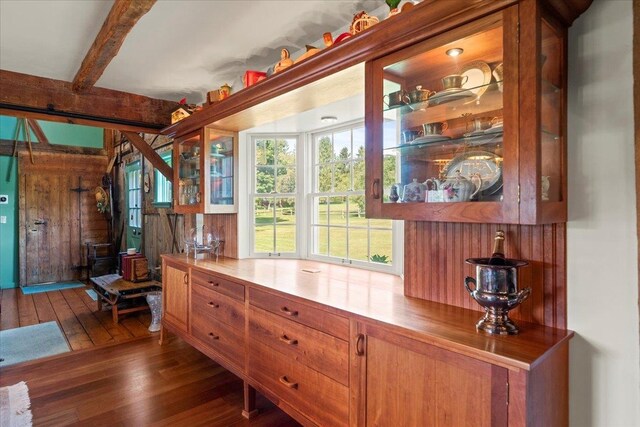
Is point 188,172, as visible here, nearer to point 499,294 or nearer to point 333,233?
point 333,233

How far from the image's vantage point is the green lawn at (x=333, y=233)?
8.98 feet

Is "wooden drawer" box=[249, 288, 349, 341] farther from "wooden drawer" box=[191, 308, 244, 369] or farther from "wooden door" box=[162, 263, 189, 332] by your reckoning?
"wooden door" box=[162, 263, 189, 332]

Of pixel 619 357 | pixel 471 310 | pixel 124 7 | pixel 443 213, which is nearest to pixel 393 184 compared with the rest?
pixel 443 213

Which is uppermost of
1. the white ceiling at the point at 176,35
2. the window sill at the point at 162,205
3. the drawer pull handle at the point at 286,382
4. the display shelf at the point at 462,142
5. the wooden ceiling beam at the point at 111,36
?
the white ceiling at the point at 176,35

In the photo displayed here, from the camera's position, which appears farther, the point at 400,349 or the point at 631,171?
the point at 400,349

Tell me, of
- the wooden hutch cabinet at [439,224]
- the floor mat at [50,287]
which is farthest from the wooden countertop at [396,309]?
the floor mat at [50,287]

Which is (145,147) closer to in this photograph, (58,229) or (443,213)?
(443,213)

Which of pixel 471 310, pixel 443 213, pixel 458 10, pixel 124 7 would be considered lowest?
pixel 471 310

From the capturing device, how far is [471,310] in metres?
1.58

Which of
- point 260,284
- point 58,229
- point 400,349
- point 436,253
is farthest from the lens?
point 58,229

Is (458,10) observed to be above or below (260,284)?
above

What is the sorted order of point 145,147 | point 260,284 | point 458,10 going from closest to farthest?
1. point 458,10
2. point 260,284
3. point 145,147

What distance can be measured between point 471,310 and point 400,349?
40cm

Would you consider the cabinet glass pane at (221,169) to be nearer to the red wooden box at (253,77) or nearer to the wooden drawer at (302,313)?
the red wooden box at (253,77)
